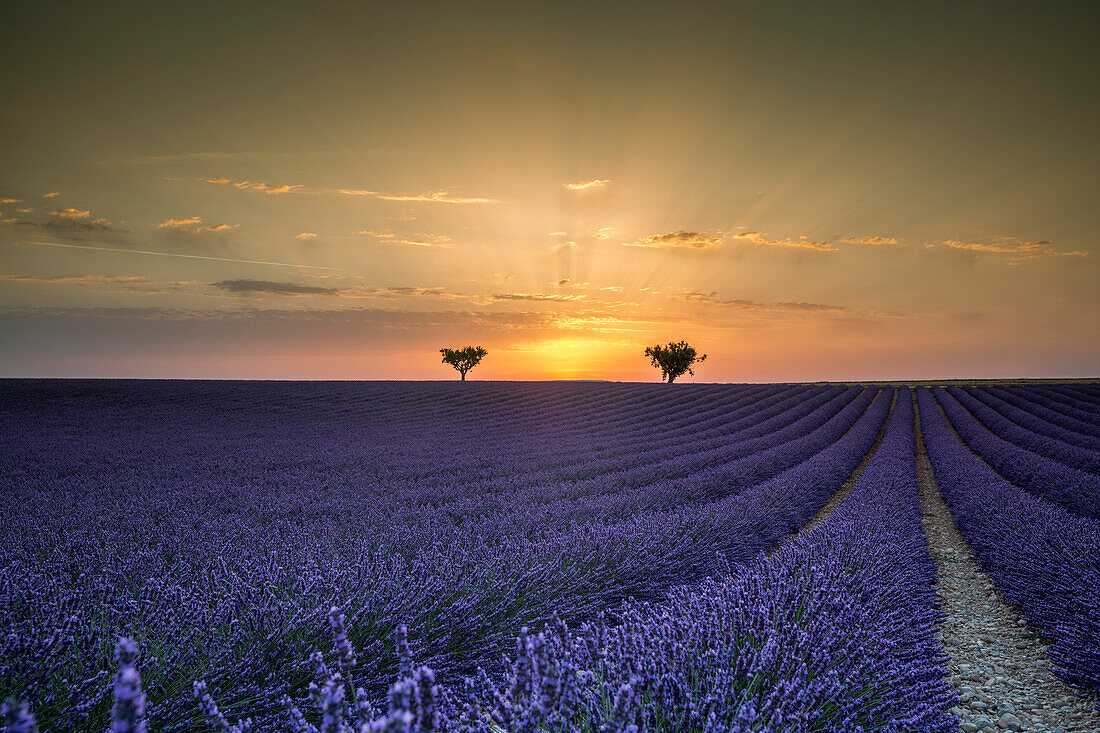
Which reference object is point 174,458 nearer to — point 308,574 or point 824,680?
point 308,574

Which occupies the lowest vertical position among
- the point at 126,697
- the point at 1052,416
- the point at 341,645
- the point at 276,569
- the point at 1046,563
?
the point at 1046,563

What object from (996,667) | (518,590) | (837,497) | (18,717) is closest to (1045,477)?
(837,497)

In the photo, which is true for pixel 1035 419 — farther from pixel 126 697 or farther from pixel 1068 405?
pixel 126 697

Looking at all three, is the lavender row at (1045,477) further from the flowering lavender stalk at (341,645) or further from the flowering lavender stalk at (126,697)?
the flowering lavender stalk at (126,697)

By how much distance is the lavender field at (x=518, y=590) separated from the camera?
179 cm

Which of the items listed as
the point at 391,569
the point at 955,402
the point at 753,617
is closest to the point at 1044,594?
the point at 753,617

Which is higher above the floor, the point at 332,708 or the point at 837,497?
the point at 332,708

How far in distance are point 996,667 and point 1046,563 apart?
144cm

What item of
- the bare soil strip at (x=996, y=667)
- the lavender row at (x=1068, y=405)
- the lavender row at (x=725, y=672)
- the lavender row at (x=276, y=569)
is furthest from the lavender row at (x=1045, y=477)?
the lavender row at (x=1068, y=405)

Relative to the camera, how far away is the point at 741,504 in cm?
552

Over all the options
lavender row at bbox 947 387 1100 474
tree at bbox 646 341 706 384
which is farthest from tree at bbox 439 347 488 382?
lavender row at bbox 947 387 1100 474

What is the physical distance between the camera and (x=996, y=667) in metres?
3.14

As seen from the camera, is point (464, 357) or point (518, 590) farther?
point (464, 357)

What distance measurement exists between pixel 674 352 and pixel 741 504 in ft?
114
